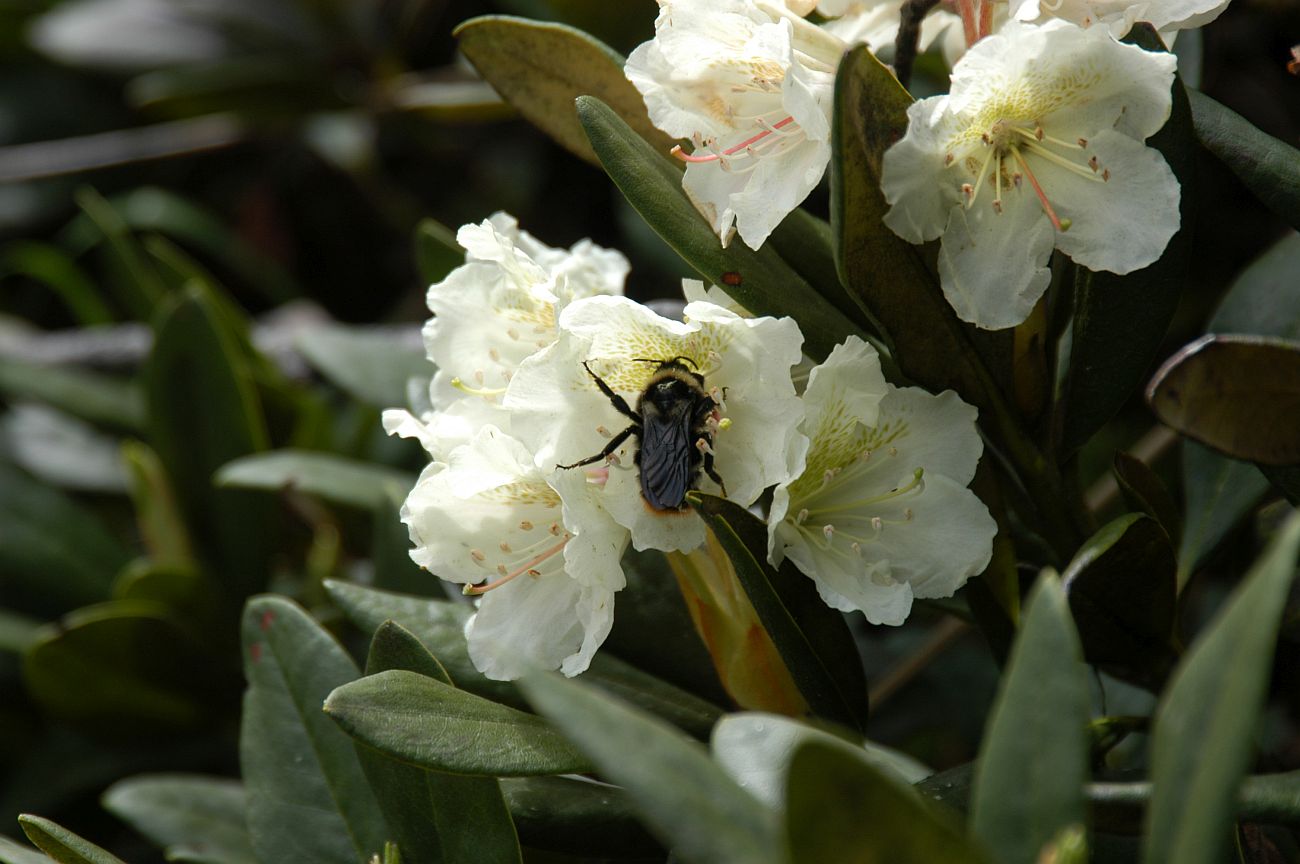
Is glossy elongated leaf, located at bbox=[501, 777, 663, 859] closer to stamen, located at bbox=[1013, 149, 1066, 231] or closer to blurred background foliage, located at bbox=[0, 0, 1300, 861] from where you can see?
blurred background foliage, located at bbox=[0, 0, 1300, 861]

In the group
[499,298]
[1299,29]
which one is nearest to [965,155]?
[499,298]

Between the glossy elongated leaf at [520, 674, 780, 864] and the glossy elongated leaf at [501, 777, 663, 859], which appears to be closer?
the glossy elongated leaf at [520, 674, 780, 864]

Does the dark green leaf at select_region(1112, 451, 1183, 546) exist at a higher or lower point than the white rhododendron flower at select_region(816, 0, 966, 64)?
lower

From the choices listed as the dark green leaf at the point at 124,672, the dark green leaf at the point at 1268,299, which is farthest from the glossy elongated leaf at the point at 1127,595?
the dark green leaf at the point at 124,672

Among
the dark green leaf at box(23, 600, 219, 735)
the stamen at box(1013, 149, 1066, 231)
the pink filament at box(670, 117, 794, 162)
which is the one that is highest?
the pink filament at box(670, 117, 794, 162)

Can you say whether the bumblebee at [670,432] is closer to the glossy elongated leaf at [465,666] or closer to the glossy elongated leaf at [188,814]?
the glossy elongated leaf at [465,666]

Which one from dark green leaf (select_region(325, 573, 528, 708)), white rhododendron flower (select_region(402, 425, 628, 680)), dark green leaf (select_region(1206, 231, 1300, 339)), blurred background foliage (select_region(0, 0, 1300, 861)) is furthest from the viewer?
blurred background foliage (select_region(0, 0, 1300, 861))

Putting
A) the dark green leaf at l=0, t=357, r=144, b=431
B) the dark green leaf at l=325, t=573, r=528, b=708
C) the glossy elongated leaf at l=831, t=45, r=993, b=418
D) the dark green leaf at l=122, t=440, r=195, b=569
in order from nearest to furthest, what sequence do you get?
1. the glossy elongated leaf at l=831, t=45, r=993, b=418
2. the dark green leaf at l=325, t=573, r=528, b=708
3. the dark green leaf at l=122, t=440, r=195, b=569
4. the dark green leaf at l=0, t=357, r=144, b=431

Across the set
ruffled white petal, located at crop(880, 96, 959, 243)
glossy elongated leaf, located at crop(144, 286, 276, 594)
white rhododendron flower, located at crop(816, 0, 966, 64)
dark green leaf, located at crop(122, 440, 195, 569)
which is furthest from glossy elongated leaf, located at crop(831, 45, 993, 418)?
dark green leaf, located at crop(122, 440, 195, 569)
